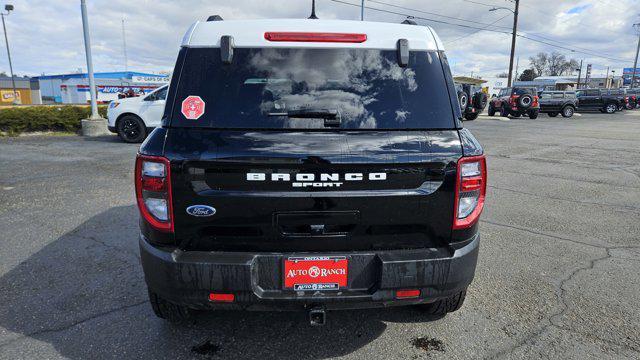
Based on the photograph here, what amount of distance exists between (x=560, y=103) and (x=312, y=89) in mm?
30463

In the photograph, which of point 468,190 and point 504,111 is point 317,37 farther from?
point 504,111

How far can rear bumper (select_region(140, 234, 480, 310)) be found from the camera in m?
2.22

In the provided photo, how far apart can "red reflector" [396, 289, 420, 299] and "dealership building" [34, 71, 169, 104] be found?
1692 inches

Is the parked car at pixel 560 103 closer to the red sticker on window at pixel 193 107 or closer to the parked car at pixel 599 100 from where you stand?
the parked car at pixel 599 100

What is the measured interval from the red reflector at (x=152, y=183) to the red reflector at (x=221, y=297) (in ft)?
2.08

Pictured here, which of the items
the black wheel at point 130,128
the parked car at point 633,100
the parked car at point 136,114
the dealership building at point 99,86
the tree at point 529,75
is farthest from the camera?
the tree at point 529,75

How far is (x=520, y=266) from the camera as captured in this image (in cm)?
398

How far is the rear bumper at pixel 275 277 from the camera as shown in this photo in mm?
2217

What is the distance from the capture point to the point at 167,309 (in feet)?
8.90

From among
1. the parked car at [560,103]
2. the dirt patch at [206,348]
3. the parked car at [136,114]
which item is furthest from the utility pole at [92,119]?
the parked car at [560,103]

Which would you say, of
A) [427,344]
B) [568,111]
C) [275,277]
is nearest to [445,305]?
[427,344]

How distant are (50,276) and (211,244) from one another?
2.30 metres

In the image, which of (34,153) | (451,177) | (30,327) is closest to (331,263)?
(451,177)

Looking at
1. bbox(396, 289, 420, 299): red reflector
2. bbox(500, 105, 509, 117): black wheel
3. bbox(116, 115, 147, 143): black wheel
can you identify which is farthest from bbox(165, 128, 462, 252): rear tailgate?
bbox(500, 105, 509, 117): black wheel
